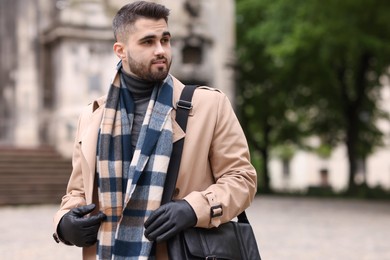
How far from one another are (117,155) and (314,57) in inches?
944

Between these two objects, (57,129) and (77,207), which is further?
(57,129)

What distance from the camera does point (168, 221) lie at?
2717 mm

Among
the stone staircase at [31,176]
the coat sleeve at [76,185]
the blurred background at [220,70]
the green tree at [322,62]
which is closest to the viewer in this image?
the coat sleeve at [76,185]

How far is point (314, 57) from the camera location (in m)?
26.3

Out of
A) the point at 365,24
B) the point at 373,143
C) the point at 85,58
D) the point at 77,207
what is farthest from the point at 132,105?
the point at 373,143

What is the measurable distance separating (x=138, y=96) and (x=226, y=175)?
1.57ft

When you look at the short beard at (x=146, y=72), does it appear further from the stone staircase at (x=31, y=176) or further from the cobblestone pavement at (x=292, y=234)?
the stone staircase at (x=31, y=176)

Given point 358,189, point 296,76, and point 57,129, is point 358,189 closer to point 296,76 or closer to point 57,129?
point 296,76

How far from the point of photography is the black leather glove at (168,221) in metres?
2.72

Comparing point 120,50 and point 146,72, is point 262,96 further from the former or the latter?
point 146,72

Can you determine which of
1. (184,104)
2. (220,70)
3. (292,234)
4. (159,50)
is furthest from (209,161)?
(220,70)

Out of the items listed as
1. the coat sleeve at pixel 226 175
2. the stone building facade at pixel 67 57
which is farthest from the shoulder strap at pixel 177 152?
the stone building facade at pixel 67 57

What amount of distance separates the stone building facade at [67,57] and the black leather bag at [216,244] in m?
21.0

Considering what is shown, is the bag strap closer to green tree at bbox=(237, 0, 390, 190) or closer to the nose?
the nose
